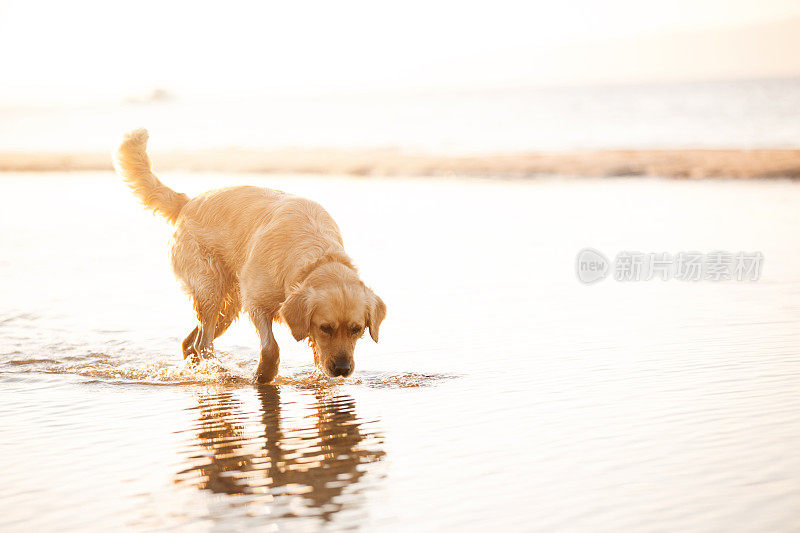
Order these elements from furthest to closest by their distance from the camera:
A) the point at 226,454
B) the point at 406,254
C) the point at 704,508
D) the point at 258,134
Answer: the point at 258,134 < the point at 406,254 < the point at 226,454 < the point at 704,508

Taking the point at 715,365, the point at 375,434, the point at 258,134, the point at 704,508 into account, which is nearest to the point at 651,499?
the point at 704,508

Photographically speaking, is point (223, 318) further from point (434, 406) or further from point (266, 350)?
point (434, 406)

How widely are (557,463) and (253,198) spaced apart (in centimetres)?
387

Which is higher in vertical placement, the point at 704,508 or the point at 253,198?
the point at 253,198

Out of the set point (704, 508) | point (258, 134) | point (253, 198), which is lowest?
point (704, 508)

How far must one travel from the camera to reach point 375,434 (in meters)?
5.82

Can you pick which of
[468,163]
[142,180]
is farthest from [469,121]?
[142,180]

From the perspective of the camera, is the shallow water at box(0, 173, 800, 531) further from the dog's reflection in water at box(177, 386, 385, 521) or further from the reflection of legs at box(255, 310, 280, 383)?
the reflection of legs at box(255, 310, 280, 383)

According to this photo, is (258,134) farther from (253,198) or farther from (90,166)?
(253,198)

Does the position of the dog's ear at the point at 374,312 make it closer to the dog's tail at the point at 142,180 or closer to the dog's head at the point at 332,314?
the dog's head at the point at 332,314

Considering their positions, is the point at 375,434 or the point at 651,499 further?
the point at 375,434

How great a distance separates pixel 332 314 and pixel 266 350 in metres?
0.92

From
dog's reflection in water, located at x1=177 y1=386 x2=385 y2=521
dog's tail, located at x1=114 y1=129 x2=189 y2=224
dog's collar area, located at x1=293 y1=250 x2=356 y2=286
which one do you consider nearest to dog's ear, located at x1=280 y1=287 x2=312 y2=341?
dog's collar area, located at x1=293 y1=250 x2=356 y2=286

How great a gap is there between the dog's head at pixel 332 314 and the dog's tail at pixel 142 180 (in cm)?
231
